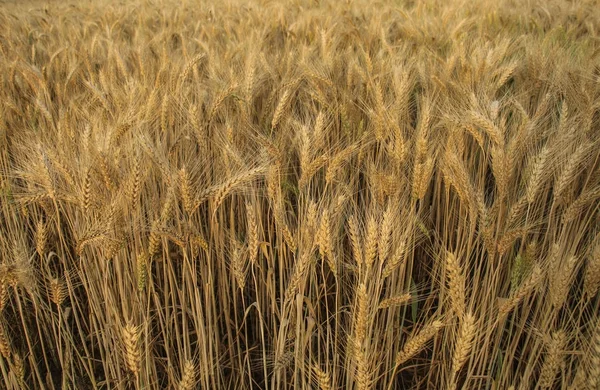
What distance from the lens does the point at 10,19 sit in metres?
4.20

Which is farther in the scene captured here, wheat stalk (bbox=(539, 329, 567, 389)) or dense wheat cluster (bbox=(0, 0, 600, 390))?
dense wheat cluster (bbox=(0, 0, 600, 390))

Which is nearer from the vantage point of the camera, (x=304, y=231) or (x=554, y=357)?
(x=554, y=357)

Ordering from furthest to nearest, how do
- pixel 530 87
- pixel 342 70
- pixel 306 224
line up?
pixel 342 70, pixel 530 87, pixel 306 224

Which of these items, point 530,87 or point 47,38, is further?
point 47,38

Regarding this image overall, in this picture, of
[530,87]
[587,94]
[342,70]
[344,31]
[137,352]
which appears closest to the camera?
[137,352]

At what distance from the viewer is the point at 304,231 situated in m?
1.15

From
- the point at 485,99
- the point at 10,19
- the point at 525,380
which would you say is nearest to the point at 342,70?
the point at 485,99

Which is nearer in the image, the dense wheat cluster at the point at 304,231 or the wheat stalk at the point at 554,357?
the wheat stalk at the point at 554,357

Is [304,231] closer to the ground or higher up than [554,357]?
higher up

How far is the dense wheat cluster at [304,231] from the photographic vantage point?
1113mm

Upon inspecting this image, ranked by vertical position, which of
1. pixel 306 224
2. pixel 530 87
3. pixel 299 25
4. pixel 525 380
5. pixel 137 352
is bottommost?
pixel 525 380

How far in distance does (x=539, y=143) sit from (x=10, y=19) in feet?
15.1

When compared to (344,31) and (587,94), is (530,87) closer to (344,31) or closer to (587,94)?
(587,94)

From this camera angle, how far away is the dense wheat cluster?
3.65 feet
